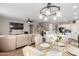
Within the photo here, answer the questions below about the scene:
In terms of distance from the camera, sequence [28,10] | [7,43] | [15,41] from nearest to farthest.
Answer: [28,10] < [7,43] < [15,41]

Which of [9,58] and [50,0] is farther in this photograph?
[50,0]

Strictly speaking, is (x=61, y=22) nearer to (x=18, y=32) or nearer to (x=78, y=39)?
(x=78, y=39)

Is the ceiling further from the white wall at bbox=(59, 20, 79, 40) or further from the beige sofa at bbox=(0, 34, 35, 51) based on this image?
the beige sofa at bbox=(0, 34, 35, 51)

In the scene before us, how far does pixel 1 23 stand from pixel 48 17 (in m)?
0.80

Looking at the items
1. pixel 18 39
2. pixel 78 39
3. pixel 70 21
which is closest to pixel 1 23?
pixel 18 39

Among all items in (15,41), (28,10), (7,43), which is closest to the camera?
(28,10)

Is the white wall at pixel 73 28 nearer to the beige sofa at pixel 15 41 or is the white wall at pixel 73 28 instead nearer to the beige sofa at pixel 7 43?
the beige sofa at pixel 15 41

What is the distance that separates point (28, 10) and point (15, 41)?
69 cm

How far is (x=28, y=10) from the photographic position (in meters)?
1.36

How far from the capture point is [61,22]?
4.72ft

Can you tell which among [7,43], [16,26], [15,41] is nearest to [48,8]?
[16,26]

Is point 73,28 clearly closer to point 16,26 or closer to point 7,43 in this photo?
point 16,26

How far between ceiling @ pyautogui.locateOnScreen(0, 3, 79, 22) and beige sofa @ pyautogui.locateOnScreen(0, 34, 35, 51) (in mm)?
403

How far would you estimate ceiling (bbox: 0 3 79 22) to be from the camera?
1.20 metres
